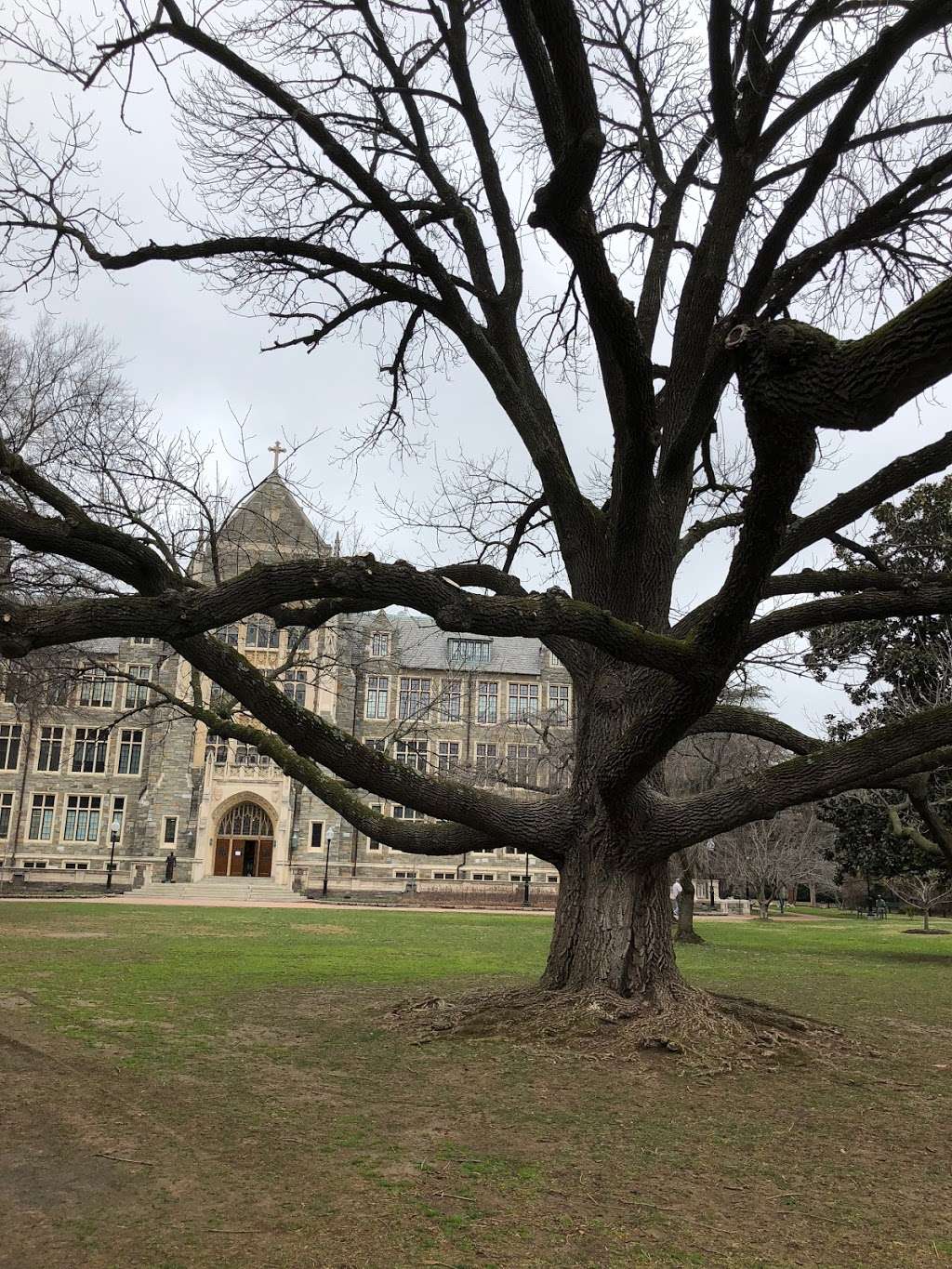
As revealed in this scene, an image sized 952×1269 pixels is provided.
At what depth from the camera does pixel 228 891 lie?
3872 centimetres

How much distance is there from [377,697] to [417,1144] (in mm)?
46382

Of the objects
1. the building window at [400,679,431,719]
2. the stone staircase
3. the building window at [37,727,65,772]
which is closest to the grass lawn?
the stone staircase

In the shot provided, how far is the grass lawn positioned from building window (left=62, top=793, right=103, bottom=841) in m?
38.9

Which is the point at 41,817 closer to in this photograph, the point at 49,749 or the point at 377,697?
the point at 49,749

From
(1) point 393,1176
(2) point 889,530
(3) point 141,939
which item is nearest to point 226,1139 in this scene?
(1) point 393,1176

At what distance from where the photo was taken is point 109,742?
48.7 metres

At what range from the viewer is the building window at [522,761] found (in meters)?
40.5

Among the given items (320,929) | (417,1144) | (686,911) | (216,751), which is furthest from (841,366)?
(216,751)

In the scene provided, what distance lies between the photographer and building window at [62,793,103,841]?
46.3m

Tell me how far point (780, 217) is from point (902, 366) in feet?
17.5

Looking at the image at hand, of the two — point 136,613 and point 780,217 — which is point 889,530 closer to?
point 780,217

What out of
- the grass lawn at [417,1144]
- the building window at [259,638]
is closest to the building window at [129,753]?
the building window at [259,638]

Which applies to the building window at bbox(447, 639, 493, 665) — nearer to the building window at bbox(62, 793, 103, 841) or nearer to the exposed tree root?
the building window at bbox(62, 793, 103, 841)

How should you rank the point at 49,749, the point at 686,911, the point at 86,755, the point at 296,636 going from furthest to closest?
the point at 86,755 < the point at 49,749 < the point at 686,911 < the point at 296,636
